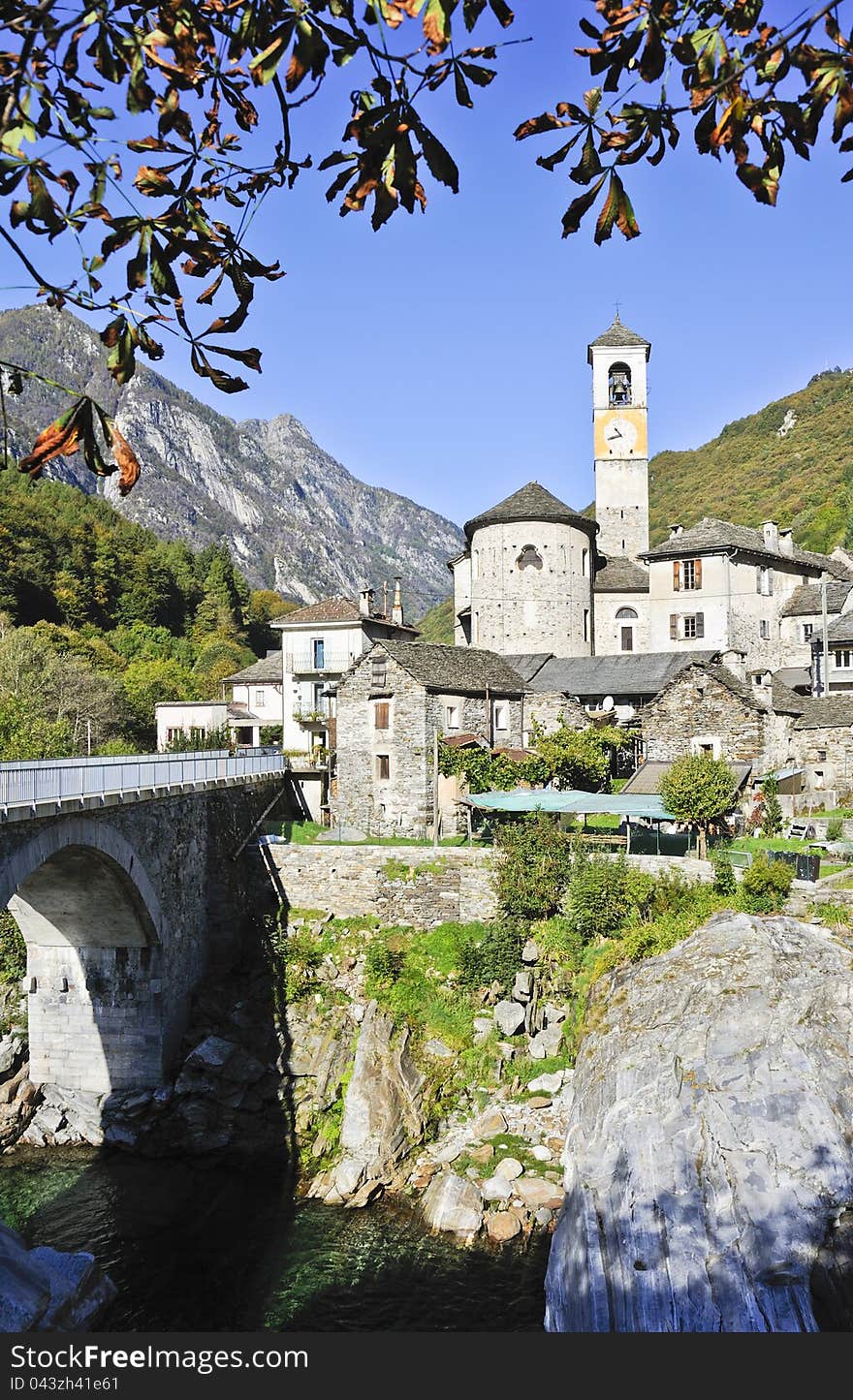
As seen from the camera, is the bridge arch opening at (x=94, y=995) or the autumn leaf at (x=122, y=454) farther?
the bridge arch opening at (x=94, y=995)

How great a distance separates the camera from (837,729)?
103 ft

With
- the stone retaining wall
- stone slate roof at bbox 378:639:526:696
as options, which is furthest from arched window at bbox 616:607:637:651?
the stone retaining wall

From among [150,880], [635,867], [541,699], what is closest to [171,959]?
[150,880]

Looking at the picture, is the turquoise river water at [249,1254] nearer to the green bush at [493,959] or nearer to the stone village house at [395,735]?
the green bush at [493,959]

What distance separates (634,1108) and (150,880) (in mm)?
11855

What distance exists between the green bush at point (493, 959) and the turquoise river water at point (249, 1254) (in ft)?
18.5

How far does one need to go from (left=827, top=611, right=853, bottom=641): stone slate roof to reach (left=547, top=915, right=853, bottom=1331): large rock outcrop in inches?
908

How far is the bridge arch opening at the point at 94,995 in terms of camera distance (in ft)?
72.4

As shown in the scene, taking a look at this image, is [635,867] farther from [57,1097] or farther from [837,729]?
[57,1097]

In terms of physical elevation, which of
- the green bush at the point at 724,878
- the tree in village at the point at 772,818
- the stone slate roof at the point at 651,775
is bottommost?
the green bush at the point at 724,878

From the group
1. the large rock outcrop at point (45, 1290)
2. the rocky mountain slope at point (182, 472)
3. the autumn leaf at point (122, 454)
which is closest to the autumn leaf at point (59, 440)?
the autumn leaf at point (122, 454)

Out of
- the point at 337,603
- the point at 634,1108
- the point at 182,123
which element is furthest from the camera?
the point at 337,603

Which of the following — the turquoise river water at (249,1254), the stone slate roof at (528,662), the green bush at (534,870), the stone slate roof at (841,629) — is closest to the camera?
the turquoise river water at (249,1254)

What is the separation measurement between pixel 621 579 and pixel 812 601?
343 inches
